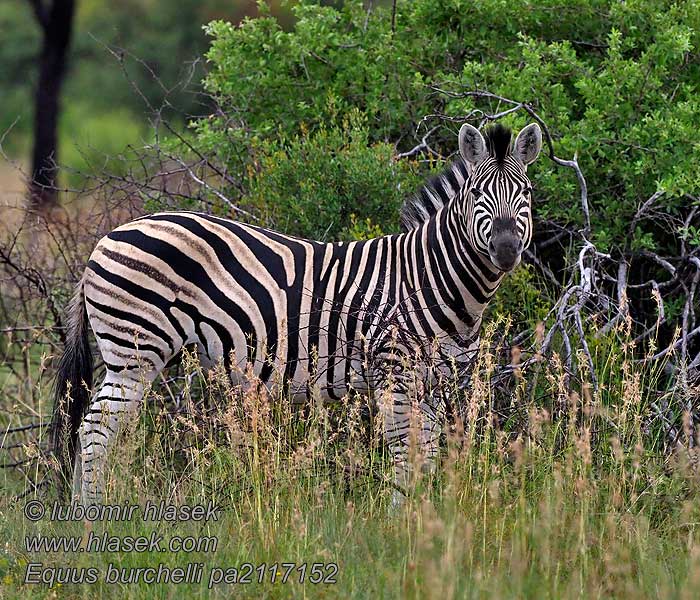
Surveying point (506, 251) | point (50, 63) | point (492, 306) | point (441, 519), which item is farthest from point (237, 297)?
point (50, 63)

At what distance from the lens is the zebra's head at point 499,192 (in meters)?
5.46

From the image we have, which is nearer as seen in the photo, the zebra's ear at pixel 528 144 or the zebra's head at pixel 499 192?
the zebra's head at pixel 499 192

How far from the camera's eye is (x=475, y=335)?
5.93 meters

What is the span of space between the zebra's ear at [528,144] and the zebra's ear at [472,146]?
7.4 inches

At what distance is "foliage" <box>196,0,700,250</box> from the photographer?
23.1 ft

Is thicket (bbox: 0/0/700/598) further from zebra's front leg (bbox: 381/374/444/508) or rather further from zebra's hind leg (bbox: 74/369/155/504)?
zebra's hind leg (bbox: 74/369/155/504)

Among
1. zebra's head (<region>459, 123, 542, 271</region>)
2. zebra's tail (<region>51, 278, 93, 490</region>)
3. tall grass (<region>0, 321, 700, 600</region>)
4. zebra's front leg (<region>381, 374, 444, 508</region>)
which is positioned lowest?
tall grass (<region>0, 321, 700, 600</region>)

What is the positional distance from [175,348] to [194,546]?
155 centimetres

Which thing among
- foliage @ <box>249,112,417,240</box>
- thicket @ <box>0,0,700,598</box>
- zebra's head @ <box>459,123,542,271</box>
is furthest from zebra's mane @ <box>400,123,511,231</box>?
foliage @ <box>249,112,417,240</box>

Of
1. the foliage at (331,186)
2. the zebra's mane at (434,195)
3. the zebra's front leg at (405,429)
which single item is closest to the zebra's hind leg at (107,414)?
the zebra's front leg at (405,429)

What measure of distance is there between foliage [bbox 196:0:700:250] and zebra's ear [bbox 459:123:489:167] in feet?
2.66

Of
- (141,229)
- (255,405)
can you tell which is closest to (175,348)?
(141,229)

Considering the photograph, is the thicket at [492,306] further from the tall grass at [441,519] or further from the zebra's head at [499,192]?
the zebra's head at [499,192]

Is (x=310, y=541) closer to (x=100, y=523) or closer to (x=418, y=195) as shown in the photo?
(x=100, y=523)
